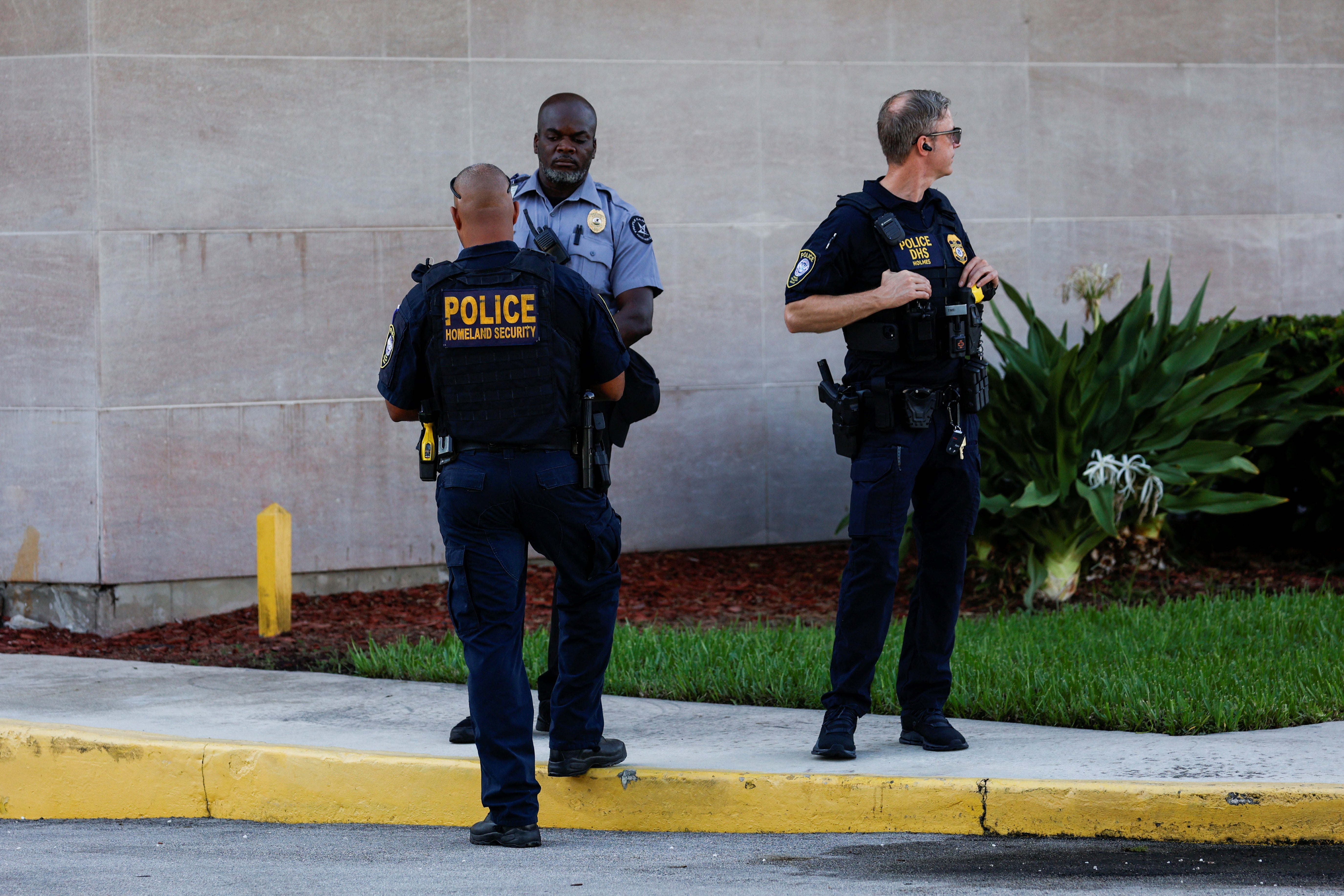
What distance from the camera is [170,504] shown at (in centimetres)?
851

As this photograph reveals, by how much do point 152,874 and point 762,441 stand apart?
5.65 metres

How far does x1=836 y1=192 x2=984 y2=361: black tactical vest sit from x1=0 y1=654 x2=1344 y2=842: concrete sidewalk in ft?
4.27

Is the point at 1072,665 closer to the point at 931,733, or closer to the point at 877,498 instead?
the point at 931,733

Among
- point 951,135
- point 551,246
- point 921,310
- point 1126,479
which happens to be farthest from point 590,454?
point 1126,479

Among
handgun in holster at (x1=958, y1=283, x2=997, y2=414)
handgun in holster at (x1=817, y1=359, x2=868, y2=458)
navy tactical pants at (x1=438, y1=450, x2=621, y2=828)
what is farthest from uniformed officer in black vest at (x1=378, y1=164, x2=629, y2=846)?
handgun in holster at (x1=958, y1=283, x2=997, y2=414)

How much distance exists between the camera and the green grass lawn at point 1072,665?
549cm

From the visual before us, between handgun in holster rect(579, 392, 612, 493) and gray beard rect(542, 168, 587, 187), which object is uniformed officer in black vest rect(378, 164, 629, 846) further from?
gray beard rect(542, 168, 587, 187)

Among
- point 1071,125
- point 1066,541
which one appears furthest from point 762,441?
point 1071,125

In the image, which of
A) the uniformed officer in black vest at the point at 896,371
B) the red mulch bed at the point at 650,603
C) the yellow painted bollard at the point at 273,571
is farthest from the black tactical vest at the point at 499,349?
the yellow painted bollard at the point at 273,571

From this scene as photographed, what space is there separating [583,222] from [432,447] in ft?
3.41

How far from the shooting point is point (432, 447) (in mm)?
4621

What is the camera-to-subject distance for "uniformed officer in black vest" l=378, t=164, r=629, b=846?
175 inches

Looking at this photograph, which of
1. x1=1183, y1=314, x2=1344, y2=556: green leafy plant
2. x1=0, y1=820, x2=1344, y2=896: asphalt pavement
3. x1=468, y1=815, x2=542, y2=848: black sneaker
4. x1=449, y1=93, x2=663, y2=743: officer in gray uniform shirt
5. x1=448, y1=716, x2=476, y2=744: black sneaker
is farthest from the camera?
x1=1183, y1=314, x2=1344, y2=556: green leafy plant

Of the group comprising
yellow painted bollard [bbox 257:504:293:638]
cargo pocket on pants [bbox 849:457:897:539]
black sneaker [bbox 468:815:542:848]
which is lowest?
black sneaker [bbox 468:815:542:848]
